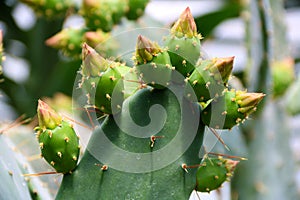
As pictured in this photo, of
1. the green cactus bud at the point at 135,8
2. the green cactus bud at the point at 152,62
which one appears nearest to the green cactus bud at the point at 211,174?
the green cactus bud at the point at 152,62

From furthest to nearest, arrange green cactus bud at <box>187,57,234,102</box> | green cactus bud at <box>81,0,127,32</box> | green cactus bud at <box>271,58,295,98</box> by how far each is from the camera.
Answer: green cactus bud at <box>271,58,295,98</box> < green cactus bud at <box>81,0,127,32</box> < green cactus bud at <box>187,57,234,102</box>

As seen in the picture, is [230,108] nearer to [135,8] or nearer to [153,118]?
[153,118]

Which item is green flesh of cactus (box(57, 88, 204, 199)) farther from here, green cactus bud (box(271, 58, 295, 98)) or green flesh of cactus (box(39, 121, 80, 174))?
green cactus bud (box(271, 58, 295, 98))

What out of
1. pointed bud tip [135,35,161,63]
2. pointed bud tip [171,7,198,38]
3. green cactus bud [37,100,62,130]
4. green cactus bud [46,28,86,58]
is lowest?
green cactus bud [46,28,86,58]

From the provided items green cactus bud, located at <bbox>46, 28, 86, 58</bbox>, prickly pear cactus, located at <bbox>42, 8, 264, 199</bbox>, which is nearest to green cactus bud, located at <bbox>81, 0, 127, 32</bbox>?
green cactus bud, located at <bbox>46, 28, 86, 58</bbox>

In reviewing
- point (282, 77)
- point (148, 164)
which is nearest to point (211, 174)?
point (148, 164)

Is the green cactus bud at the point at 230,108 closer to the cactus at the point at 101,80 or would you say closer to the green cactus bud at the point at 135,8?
the cactus at the point at 101,80
